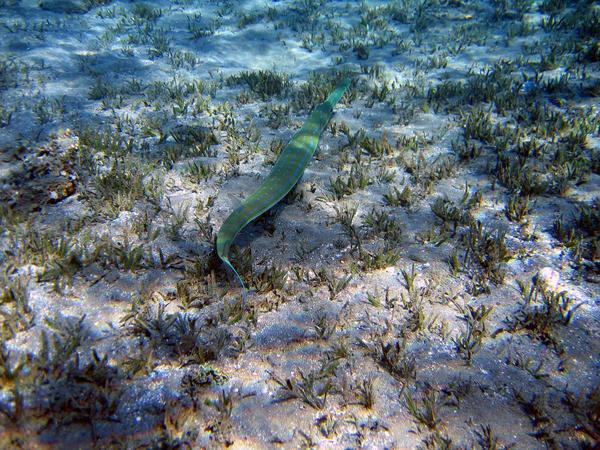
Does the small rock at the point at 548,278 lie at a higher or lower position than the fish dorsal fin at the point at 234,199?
lower

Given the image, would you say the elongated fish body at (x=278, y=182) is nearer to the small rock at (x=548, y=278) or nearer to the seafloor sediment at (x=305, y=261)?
the seafloor sediment at (x=305, y=261)

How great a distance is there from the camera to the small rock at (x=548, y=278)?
4.16m

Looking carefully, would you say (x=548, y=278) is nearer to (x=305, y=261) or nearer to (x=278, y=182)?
(x=305, y=261)

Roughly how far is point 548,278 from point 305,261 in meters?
3.01

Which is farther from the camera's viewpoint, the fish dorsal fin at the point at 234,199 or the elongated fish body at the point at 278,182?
the fish dorsal fin at the point at 234,199

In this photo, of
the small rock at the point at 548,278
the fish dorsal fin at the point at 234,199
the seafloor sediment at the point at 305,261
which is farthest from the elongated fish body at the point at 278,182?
the small rock at the point at 548,278

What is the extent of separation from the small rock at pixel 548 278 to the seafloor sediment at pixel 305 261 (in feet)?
0.08

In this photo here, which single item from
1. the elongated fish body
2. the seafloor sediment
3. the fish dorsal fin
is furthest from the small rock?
the fish dorsal fin

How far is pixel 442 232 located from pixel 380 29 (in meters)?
9.89

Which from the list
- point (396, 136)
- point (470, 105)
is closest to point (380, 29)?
point (470, 105)

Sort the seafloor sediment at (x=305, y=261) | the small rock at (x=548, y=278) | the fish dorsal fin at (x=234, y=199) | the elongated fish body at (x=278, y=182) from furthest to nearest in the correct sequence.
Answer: the fish dorsal fin at (x=234, y=199)
the small rock at (x=548, y=278)
the elongated fish body at (x=278, y=182)
the seafloor sediment at (x=305, y=261)

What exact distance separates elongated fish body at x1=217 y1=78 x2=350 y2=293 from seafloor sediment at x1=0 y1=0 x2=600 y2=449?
537 mm

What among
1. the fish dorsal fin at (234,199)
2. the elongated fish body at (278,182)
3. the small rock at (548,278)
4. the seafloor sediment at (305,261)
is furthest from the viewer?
the fish dorsal fin at (234,199)

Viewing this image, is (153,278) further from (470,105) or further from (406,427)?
(470,105)
